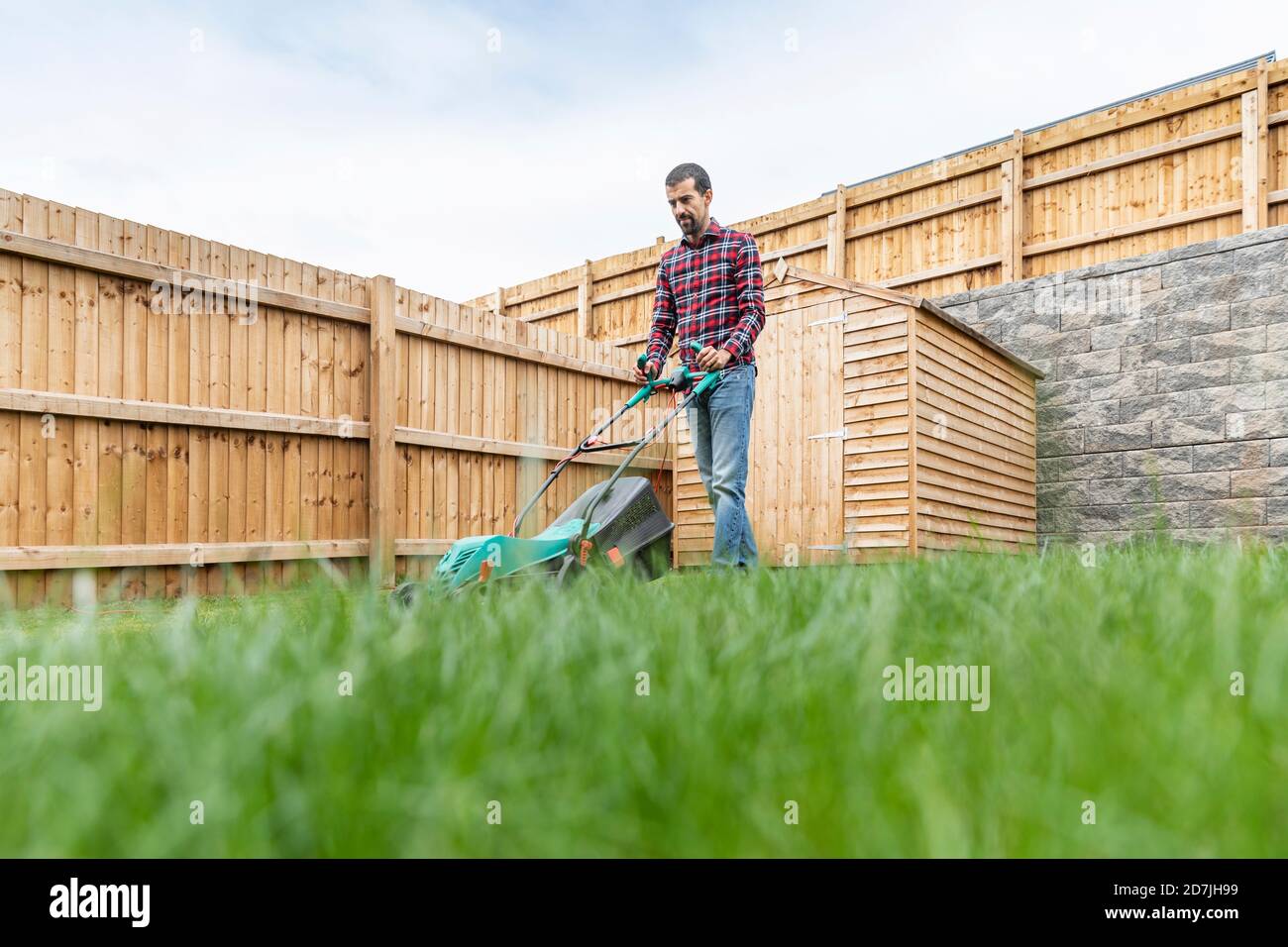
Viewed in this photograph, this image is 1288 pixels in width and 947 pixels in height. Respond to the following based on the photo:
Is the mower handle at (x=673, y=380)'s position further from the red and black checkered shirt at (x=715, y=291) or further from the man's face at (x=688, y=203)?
Result: the man's face at (x=688, y=203)

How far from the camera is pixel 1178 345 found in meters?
7.84

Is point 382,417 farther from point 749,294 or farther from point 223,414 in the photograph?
point 749,294

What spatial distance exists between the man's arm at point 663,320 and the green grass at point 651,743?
3.50 metres

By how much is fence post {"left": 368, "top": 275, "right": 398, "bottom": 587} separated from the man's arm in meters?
2.50

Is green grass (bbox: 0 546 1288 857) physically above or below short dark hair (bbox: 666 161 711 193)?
below

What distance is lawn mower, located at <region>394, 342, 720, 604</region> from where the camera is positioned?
366cm

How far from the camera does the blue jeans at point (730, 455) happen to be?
4.26 metres

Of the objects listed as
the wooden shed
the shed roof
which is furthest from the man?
the shed roof

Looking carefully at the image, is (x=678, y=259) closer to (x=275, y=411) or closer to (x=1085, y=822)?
(x=275, y=411)

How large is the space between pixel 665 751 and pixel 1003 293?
9194 mm

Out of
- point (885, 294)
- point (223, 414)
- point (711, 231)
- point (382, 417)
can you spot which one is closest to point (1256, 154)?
point (885, 294)

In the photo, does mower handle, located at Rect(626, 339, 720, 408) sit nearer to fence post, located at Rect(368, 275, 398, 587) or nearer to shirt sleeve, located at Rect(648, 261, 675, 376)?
shirt sleeve, located at Rect(648, 261, 675, 376)

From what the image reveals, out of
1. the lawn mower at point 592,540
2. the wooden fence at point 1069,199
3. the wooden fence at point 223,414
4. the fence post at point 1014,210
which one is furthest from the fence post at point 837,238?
the lawn mower at point 592,540

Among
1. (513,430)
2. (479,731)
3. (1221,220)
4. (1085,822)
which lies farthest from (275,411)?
(1221,220)
